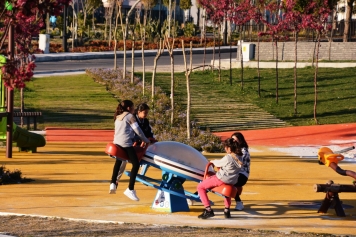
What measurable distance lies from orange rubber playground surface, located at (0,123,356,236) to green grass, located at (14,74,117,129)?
314 cm

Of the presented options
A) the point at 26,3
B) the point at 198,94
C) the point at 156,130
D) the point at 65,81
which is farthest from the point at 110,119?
the point at 26,3

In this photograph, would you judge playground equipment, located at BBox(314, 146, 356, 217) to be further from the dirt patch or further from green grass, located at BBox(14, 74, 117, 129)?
green grass, located at BBox(14, 74, 117, 129)

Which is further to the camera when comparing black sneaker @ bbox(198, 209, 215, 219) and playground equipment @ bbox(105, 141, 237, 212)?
playground equipment @ bbox(105, 141, 237, 212)

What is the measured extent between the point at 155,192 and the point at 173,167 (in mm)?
2065

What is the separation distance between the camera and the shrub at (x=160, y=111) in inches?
767

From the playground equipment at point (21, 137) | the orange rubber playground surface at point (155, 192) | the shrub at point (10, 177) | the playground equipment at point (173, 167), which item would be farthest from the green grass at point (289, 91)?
the playground equipment at point (173, 167)

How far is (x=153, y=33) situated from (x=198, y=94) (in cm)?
2351

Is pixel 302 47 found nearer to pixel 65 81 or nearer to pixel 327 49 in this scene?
pixel 327 49

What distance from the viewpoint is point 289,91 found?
31266 millimetres

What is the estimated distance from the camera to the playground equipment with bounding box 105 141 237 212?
11.6 m

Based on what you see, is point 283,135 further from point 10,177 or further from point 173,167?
point 173,167

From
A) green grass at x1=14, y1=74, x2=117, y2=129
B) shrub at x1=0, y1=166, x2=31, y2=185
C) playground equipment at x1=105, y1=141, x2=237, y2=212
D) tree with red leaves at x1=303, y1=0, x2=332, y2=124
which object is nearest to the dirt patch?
playground equipment at x1=105, y1=141, x2=237, y2=212

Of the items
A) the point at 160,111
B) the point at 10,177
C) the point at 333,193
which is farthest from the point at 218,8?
the point at 333,193

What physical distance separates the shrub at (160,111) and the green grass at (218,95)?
52 cm
